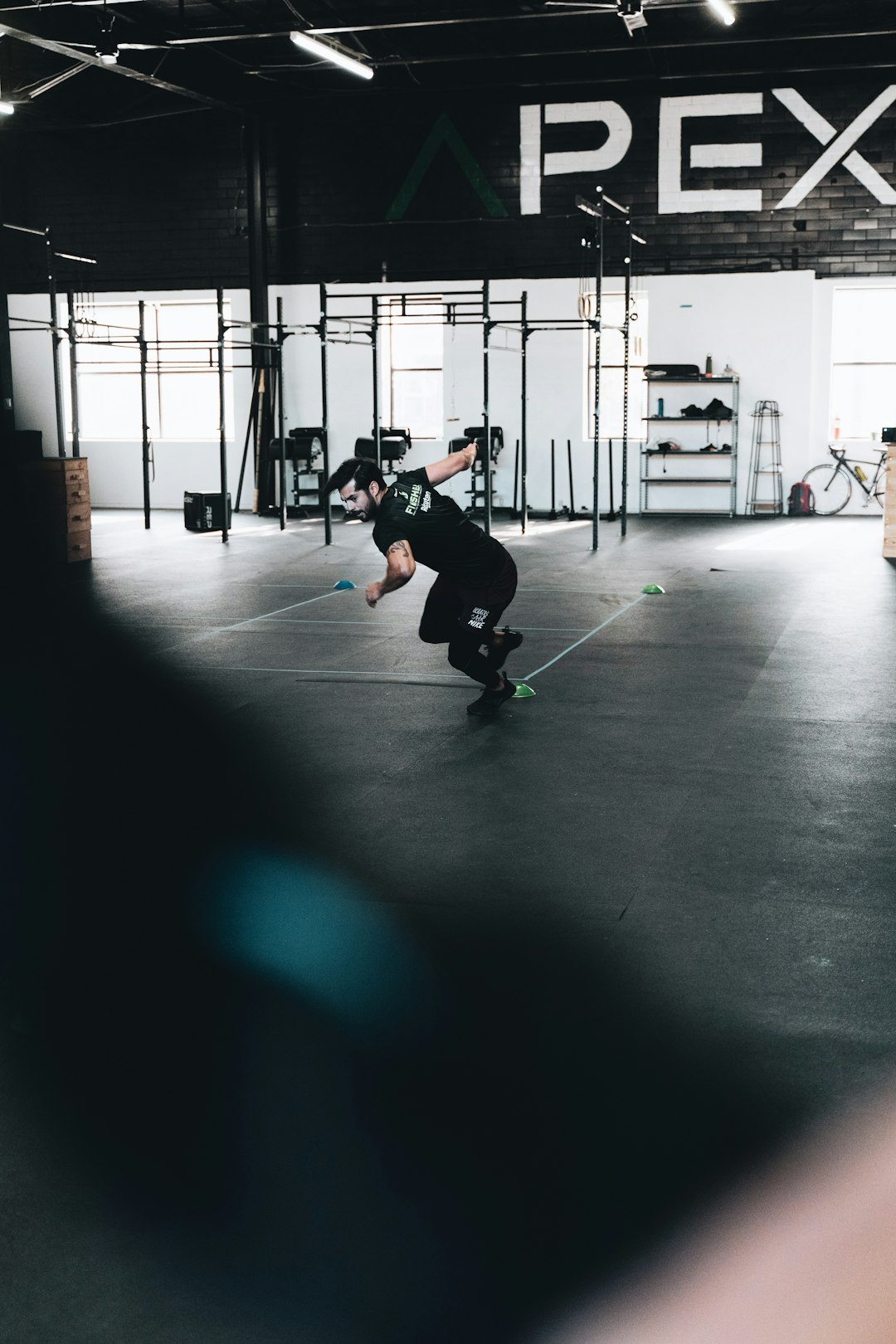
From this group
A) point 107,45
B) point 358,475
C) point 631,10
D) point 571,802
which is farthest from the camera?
point 107,45

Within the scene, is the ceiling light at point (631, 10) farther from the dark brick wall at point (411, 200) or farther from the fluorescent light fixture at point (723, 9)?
the dark brick wall at point (411, 200)

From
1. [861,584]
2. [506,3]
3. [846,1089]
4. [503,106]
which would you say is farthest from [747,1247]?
[503,106]

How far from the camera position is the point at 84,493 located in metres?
11.9

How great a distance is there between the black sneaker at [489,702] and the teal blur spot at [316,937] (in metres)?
1.99

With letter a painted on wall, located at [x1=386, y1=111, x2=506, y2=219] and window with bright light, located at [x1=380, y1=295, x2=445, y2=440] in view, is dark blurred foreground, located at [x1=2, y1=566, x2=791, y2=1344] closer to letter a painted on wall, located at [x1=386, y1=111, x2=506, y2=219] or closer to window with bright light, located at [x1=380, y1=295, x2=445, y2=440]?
window with bright light, located at [x1=380, y1=295, x2=445, y2=440]

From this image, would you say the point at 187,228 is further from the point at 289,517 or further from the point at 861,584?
the point at 861,584

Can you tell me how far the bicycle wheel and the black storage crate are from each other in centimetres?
717

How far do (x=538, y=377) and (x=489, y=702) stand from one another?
11866mm

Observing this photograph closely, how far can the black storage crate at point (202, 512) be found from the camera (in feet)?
46.6

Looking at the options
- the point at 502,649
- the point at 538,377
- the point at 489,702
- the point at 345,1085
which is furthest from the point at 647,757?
the point at 538,377

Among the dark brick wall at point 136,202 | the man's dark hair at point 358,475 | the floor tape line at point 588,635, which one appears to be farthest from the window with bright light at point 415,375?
the man's dark hair at point 358,475

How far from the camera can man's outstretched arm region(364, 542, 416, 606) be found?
208 inches

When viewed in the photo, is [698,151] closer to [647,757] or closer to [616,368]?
[616,368]

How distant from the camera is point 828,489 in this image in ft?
53.8
